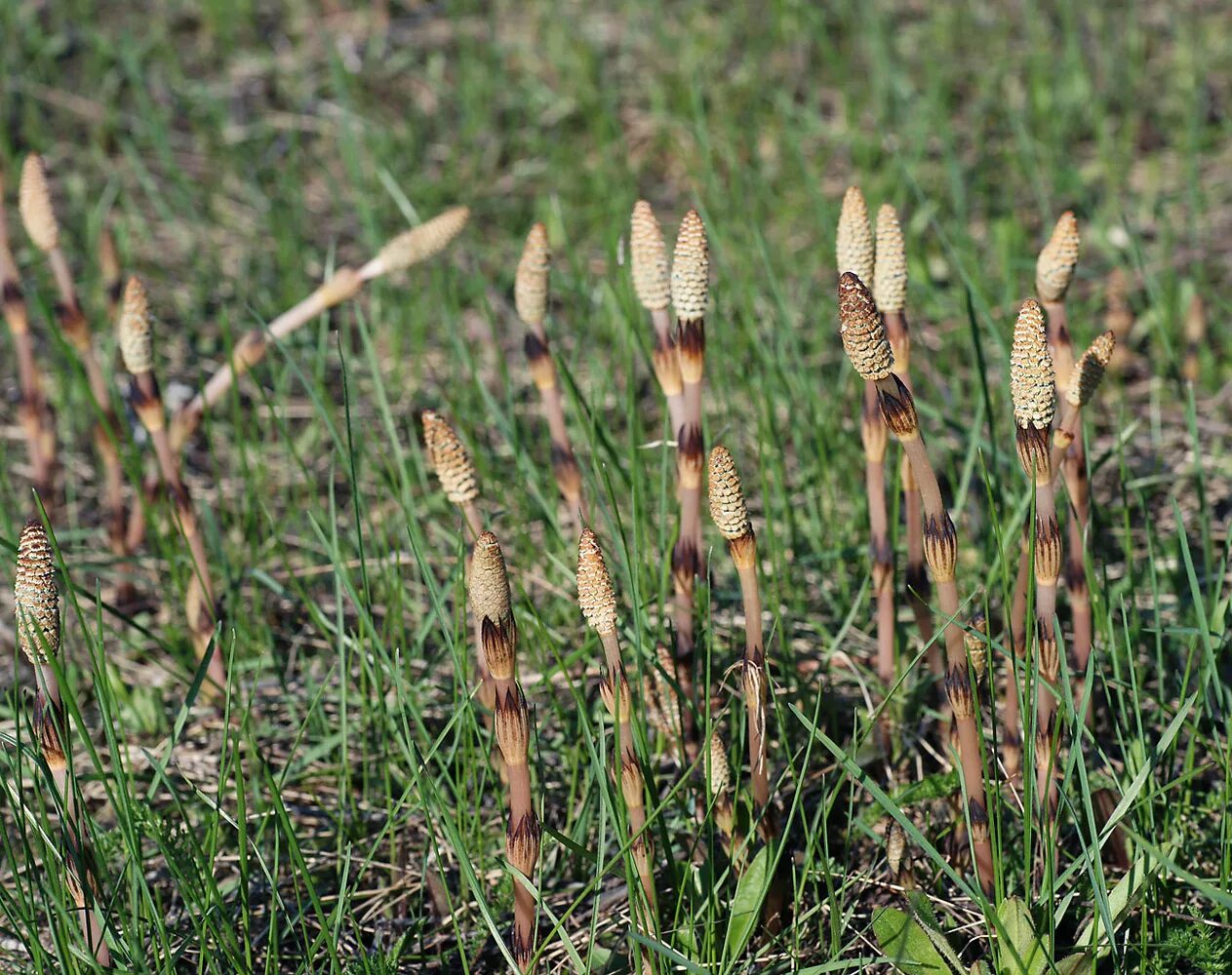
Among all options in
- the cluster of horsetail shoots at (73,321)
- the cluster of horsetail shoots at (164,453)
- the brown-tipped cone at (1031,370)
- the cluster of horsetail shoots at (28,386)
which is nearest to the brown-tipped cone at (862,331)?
the brown-tipped cone at (1031,370)

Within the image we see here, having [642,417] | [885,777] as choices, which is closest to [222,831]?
[885,777]

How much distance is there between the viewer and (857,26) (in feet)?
16.0

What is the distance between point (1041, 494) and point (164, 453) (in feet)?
4.87

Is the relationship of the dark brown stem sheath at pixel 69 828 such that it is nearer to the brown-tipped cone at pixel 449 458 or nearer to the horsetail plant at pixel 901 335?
the brown-tipped cone at pixel 449 458

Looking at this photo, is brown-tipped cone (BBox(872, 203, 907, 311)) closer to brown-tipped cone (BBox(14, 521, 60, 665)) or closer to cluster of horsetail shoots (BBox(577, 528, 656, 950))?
cluster of horsetail shoots (BBox(577, 528, 656, 950))

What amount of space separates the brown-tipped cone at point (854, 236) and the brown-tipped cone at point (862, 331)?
0.39 meters

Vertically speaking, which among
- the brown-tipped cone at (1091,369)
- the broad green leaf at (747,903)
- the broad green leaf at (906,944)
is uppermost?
the brown-tipped cone at (1091,369)

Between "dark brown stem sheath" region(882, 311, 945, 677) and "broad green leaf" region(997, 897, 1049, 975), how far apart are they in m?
0.39

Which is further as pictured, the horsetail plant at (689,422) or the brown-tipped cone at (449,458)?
the horsetail plant at (689,422)

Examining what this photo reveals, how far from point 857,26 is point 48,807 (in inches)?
158

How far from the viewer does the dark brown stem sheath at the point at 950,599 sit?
157 cm

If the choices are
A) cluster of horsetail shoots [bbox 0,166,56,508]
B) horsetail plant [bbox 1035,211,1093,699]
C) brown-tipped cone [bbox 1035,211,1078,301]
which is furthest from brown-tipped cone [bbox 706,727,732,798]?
cluster of horsetail shoots [bbox 0,166,56,508]

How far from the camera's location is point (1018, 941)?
5.51 ft

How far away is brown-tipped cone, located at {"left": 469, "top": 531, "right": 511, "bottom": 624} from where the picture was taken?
1461 millimetres
